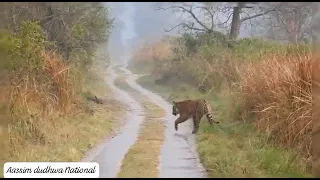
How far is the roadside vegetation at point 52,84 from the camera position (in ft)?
12.9

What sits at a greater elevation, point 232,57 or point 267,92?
point 232,57

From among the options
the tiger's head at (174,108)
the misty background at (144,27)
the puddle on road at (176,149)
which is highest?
the misty background at (144,27)

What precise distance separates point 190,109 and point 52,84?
139 centimetres

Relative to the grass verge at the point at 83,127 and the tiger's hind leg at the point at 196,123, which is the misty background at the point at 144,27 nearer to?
the grass verge at the point at 83,127

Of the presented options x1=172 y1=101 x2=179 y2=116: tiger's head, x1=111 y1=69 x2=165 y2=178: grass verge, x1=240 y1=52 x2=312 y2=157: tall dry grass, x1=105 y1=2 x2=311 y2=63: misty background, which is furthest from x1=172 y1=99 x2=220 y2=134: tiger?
x1=105 y1=2 x2=311 y2=63: misty background

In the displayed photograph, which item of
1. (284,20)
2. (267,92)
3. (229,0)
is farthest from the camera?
(267,92)

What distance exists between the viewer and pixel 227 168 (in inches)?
137

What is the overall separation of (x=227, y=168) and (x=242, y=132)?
587mm

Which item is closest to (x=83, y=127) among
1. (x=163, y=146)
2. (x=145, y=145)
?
(x=145, y=145)

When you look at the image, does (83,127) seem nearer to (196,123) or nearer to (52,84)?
(52,84)

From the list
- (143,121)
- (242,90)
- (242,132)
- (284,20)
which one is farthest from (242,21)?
(143,121)

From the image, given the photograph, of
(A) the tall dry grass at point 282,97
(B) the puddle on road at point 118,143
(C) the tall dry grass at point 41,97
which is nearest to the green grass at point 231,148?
(A) the tall dry grass at point 282,97

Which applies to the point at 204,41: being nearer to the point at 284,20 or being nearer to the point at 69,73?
the point at 284,20

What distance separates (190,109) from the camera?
3.91 meters
